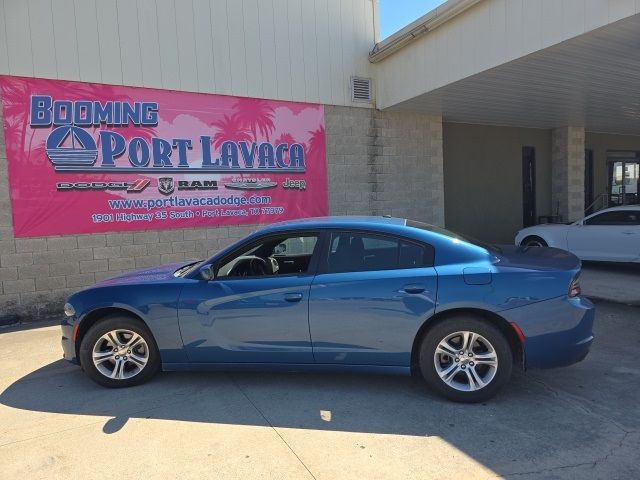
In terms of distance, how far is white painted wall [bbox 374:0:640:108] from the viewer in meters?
5.75

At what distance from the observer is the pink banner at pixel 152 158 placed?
6996 millimetres

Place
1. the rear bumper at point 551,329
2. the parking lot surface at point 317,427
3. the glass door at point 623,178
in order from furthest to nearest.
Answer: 1. the glass door at point 623,178
2. the rear bumper at point 551,329
3. the parking lot surface at point 317,427

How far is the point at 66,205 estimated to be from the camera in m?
7.22

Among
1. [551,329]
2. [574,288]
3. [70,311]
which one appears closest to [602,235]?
[574,288]

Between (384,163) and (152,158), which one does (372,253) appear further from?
(384,163)

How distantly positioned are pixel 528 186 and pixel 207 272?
11973 millimetres

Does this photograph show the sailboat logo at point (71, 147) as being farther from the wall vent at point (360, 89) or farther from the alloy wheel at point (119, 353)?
the wall vent at point (360, 89)

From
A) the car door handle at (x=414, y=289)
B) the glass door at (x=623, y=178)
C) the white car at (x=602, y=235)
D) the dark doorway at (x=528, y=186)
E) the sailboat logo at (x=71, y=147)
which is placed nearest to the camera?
the car door handle at (x=414, y=289)

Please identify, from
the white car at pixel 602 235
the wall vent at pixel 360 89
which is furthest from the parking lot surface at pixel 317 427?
the wall vent at pixel 360 89

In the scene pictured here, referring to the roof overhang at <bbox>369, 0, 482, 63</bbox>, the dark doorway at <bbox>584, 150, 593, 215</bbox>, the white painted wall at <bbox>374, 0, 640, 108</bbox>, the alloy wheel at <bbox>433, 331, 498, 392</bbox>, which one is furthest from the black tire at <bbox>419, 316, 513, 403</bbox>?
the dark doorway at <bbox>584, 150, 593, 215</bbox>

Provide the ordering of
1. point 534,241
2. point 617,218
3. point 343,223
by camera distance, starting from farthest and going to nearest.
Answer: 1. point 534,241
2. point 617,218
3. point 343,223

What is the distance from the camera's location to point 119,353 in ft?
13.9

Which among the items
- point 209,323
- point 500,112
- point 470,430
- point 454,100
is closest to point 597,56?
point 454,100

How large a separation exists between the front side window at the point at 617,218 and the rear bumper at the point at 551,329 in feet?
21.5
